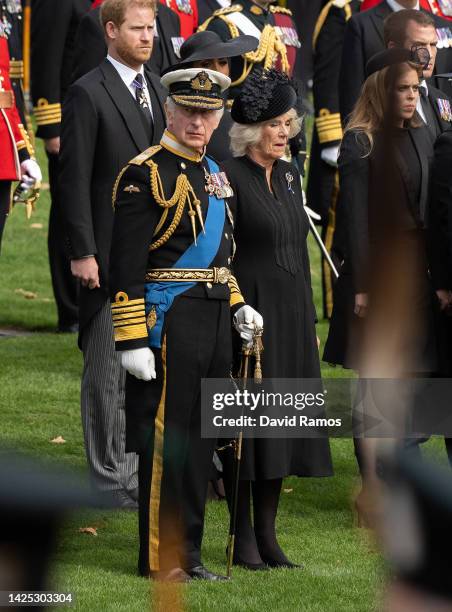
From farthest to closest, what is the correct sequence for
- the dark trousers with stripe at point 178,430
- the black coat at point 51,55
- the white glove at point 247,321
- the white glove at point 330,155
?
the white glove at point 330,155 → the black coat at point 51,55 → the white glove at point 247,321 → the dark trousers with stripe at point 178,430

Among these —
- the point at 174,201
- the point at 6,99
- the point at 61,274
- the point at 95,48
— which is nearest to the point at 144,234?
the point at 174,201

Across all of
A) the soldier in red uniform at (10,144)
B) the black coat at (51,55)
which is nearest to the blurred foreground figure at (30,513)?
the soldier in red uniform at (10,144)

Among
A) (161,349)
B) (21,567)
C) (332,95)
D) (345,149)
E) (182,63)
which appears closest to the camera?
(21,567)

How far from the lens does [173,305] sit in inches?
180

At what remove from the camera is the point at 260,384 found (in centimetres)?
504

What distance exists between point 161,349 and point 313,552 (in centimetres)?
125

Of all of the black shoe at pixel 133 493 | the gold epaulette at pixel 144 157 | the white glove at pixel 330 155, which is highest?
the gold epaulette at pixel 144 157

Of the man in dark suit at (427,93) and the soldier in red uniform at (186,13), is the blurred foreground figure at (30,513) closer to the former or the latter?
the man in dark suit at (427,93)

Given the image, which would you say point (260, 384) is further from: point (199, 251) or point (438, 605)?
point (438, 605)

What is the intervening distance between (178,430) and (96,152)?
5.13 ft

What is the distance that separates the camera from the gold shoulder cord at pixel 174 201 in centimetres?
454

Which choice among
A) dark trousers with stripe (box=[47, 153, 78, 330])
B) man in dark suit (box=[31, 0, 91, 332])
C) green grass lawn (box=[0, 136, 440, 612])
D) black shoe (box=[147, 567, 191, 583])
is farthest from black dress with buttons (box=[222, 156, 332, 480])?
dark trousers with stripe (box=[47, 153, 78, 330])

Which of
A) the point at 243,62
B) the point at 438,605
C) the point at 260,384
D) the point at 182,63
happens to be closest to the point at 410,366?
the point at 260,384

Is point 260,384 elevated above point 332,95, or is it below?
below
